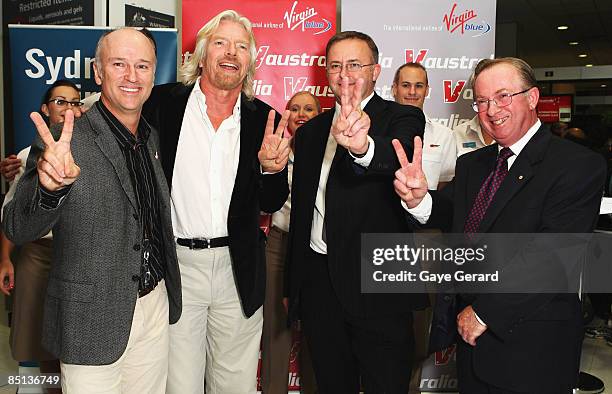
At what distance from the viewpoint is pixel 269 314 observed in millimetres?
3314

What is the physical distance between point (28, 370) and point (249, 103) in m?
2.60

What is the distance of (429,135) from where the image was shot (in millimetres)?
3730

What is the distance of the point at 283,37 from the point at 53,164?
2.65 metres

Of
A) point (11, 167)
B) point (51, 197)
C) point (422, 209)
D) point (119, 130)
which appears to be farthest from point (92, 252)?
point (11, 167)

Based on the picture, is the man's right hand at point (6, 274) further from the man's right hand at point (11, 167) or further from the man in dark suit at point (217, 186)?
the man in dark suit at point (217, 186)

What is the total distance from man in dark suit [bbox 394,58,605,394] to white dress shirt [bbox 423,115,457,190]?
160 centimetres

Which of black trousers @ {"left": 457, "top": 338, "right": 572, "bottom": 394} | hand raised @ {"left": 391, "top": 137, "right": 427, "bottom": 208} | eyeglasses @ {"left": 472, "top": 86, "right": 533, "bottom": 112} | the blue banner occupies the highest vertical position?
the blue banner

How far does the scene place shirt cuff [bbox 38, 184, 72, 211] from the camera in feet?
5.19

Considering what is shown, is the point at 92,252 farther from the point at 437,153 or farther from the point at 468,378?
the point at 437,153

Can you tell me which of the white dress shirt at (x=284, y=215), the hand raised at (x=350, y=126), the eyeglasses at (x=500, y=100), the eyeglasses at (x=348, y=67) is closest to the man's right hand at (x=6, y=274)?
the white dress shirt at (x=284, y=215)

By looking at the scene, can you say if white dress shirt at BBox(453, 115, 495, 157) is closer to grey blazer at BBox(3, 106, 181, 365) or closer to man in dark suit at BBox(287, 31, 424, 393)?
man in dark suit at BBox(287, 31, 424, 393)

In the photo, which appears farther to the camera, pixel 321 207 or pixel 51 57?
pixel 51 57

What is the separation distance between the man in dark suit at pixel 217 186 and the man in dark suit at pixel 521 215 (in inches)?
29.3

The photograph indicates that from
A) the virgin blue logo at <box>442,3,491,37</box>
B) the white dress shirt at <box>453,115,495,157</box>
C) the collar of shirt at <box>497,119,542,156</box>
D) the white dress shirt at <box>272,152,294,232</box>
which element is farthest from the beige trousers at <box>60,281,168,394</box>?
the virgin blue logo at <box>442,3,491,37</box>
